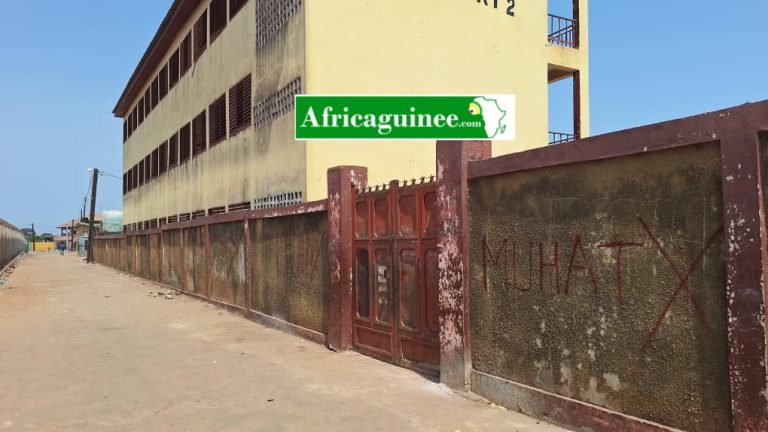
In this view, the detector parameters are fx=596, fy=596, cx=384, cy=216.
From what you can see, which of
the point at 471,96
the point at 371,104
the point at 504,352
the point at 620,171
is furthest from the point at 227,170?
the point at 620,171

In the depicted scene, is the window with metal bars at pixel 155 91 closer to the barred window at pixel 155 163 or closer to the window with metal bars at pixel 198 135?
the barred window at pixel 155 163

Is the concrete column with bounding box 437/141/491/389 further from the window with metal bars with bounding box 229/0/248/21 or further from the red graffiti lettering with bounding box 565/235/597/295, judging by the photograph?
the window with metal bars with bounding box 229/0/248/21

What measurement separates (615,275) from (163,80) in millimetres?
23337

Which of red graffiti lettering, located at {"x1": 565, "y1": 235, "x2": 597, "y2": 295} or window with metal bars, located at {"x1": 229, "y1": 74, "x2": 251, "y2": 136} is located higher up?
window with metal bars, located at {"x1": 229, "y1": 74, "x2": 251, "y2": 136}

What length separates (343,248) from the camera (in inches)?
296

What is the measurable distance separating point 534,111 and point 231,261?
753 cm

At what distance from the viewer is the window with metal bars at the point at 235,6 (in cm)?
1420

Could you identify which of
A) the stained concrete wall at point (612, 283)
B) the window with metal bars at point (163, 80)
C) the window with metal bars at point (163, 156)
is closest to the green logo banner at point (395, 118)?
the stained concrete wall at point (612, 283)

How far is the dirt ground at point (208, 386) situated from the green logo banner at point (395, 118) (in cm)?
A: 383

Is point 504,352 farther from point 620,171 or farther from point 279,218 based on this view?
point 279,218

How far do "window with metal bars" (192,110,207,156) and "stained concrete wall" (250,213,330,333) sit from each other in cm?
824

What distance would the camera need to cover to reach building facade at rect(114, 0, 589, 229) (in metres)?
11.0

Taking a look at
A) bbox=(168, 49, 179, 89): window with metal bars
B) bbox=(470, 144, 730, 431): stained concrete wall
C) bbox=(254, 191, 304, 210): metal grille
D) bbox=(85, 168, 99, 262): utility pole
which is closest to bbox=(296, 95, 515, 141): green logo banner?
bbox=(254, 191, 304, 210): metal grille

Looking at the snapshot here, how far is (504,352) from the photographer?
512 cm
